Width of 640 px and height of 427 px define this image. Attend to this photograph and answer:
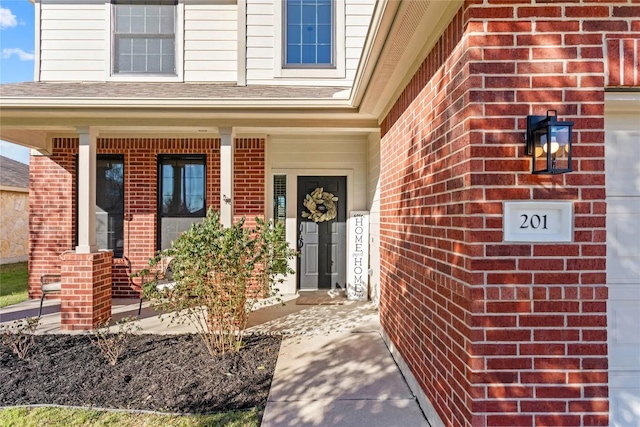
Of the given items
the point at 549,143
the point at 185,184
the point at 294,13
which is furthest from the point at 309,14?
the point at 549,143

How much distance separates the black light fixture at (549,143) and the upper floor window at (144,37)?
5535 mm

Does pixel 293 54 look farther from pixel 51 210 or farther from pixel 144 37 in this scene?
pixel 51 210

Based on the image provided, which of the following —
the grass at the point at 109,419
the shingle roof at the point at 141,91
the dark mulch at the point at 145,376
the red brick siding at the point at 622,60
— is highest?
the shingle roof at the point at 141,91

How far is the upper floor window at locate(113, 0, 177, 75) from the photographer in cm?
571

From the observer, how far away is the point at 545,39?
192 cm

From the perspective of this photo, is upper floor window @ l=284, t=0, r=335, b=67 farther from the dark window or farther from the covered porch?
the dark window

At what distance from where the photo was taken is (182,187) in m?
6.06

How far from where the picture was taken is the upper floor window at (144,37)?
5.71 meters

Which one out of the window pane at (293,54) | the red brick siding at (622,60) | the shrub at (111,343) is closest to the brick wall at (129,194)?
the window pane at (293,54)

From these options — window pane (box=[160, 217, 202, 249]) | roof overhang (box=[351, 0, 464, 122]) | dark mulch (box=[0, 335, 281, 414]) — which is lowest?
dark mulch (box=[0, 335, 281, 414])

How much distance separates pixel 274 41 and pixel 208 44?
1.07 m

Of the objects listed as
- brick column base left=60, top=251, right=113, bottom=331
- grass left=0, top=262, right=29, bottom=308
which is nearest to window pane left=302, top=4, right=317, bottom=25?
brick column base left=60, top=251, right=113, bottom=331

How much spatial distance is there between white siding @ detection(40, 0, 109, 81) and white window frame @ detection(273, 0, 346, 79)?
273 cm

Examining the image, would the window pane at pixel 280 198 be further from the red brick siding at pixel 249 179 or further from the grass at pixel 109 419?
the grass at pixel 109 419
